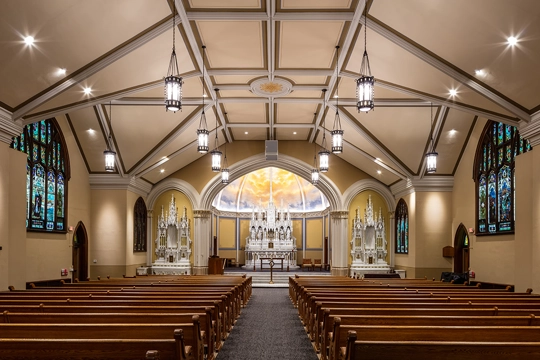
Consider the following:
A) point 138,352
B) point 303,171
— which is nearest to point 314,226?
point 303,171

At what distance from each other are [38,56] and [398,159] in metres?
11.3

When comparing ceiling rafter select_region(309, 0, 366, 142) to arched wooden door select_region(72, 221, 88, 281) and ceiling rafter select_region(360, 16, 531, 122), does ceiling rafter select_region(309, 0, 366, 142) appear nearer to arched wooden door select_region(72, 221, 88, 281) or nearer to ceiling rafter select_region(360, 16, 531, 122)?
ceiling rafter select_region(360, 16, 531, 122)

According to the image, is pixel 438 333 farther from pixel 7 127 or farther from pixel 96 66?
pixel 7 127

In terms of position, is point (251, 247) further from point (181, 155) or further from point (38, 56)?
point (38, 56)

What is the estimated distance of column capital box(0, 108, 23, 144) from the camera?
9.45 m

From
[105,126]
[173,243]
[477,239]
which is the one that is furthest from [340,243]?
[105,126]

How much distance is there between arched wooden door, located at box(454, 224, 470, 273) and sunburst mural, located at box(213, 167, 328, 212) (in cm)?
1249

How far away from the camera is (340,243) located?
20.2 meters

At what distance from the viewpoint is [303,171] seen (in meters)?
20.3

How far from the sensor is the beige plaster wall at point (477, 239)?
1205 cm

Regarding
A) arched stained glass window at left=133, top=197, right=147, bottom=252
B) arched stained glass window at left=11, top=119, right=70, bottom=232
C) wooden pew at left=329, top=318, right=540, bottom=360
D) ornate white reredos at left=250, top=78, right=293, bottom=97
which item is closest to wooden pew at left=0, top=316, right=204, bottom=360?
wooden pew at left=329, top=318, right=540, bottom=360

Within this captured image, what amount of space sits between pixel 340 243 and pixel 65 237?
427 inches

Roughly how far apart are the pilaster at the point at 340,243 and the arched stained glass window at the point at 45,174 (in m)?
10.8

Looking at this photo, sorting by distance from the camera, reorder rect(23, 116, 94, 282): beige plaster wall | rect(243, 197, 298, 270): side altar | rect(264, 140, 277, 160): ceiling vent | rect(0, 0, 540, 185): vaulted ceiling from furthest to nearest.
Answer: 1. rect(243, 197, 298, 270): side altar
2. rect(264, 140, 277, 160): ceiling vent
3. rect(23, 116, 94, 282): beige plaster wall
4. rect(0, 0, 540, 185): vaulted ceiling
